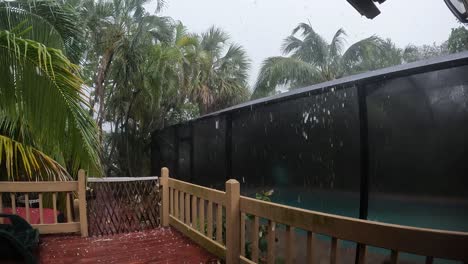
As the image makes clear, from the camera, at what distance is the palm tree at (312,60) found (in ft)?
53.3

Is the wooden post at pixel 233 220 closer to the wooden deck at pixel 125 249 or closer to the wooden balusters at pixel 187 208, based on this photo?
the wooden deck at pixel 125 249

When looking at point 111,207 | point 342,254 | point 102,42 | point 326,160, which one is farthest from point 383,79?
point 102,42

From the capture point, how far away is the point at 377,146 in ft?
7.89

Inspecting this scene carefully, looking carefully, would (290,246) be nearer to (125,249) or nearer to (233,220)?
(233,220)

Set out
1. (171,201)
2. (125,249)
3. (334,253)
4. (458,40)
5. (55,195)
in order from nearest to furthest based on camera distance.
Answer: (334,253) → (125,249) → (55,195) → (171,201) → (458,40)

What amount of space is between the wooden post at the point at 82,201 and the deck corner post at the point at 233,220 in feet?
6.66

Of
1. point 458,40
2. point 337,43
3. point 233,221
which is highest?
point 337,43

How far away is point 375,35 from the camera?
1795 cm

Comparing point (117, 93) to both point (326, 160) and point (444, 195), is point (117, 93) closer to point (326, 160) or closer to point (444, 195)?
point (326, 160)

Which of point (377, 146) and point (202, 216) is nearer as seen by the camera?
point (377, 146)

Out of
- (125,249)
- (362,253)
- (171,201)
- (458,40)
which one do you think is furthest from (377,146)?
(458,40)

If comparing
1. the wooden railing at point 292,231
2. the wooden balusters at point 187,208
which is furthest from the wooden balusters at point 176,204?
the wooden balusters at point 187,208

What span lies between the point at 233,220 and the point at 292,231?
782 millimetres

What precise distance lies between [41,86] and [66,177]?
2.27 m
